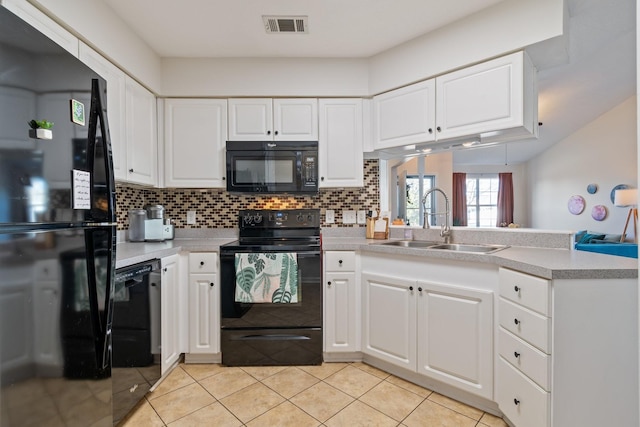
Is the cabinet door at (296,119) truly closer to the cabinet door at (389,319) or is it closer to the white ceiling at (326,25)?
the white ceiling at (326,25)

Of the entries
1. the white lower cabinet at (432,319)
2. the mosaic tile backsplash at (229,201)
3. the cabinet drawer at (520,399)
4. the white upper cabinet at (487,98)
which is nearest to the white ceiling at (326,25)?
the white upper cabinet at (487,98)

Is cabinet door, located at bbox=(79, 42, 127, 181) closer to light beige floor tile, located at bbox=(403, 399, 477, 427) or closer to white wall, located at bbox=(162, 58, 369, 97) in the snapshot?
white wall, located at bbox=(162, 58, 369, 97)

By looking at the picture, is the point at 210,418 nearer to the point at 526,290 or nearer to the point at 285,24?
the point at 526,290

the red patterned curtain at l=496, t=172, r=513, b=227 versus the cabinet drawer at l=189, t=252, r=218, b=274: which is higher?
the red patterned curtain at l=496, t=172, r=513, b=227

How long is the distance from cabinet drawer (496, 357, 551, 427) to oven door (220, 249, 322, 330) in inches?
45.0

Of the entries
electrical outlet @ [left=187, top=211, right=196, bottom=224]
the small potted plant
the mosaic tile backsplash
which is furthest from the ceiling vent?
electrical outlet @ [left=187, top=211, right=196, bottom=224]

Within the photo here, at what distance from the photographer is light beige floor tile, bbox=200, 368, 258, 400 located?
1817mm

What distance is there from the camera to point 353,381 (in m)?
1.92

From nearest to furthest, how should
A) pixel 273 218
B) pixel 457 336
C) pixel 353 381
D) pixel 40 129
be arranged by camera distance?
1. pixel 40 129
2. pixel 457 336
3. pixel 353 381
4. pixel 273 218

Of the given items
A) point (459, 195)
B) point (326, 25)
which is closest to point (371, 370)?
point (326, 25)

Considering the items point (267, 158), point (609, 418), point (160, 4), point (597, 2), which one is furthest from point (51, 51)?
point (597, 2)

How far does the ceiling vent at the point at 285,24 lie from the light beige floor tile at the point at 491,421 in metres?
2.56

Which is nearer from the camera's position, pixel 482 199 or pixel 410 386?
pixel 410 386

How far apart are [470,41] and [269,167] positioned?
1598 mm
